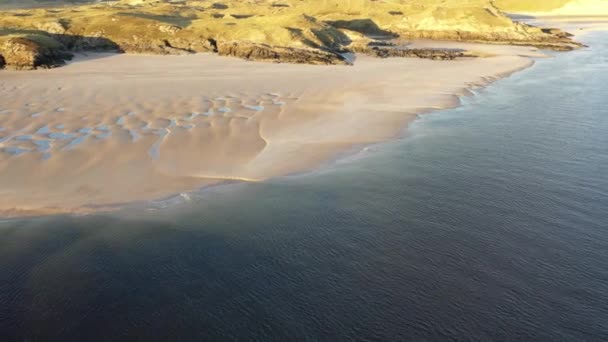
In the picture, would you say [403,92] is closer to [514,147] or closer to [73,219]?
[514,147]

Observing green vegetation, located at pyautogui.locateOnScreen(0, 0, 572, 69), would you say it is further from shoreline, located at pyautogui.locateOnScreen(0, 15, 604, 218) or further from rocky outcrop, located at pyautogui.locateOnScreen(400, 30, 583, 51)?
shoreline, located at pyautogui.locateOnScreen(0, 15, 604, 218)

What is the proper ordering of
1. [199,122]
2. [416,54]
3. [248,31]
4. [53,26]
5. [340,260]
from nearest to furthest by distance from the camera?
[340,260] < [199,122] < [416,54] < [53,26] < [248,31]

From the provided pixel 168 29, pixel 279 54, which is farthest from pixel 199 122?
pixel 168 29

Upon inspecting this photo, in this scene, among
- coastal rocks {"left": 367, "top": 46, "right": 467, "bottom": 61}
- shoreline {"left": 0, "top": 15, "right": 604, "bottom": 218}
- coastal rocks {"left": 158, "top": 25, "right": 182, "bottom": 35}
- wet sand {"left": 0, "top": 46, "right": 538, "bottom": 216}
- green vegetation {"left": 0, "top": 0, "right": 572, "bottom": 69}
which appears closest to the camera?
shoreline {"left": 0, "top": 15, "right": 604, "bottom": 218}

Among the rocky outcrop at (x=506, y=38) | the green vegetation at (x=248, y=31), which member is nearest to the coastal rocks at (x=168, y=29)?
the green vegetation at (x=248, y=31)

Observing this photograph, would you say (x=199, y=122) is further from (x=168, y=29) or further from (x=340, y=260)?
(x=168, y=29)

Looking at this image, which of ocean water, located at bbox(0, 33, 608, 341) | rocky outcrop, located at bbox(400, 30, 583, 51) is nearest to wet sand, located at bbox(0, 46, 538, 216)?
ocean water, located at bbox(0, 33, 608, 341)

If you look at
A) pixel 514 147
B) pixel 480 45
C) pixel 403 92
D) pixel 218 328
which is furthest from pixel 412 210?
pixel 480 45
